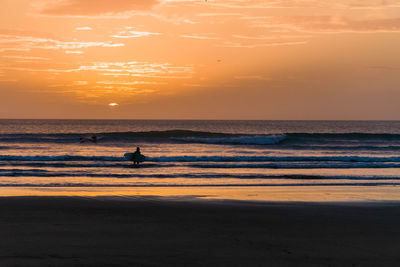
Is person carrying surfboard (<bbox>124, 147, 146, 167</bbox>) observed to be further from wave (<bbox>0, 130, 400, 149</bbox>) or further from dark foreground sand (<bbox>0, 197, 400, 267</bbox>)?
wave (<bbox>0, 130, 400, 149</bbox>)

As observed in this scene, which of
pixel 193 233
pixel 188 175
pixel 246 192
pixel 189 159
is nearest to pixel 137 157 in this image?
pixel 188 175

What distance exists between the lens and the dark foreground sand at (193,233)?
287 inches

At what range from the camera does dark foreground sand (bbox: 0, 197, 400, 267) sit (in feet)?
23.9

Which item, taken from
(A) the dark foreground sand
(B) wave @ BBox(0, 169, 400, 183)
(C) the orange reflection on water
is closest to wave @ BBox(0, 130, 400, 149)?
(B) wave @ BBox(0, 169, 400, 183)

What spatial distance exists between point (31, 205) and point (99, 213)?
6.72ft

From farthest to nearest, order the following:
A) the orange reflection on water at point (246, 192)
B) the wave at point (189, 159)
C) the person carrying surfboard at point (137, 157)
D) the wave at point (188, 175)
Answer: the wave at point (189, 159) → the person carrying surfboard at point (137, 157) → the wave at point (188, 175) → the orange reflection on water at point (246, 192)

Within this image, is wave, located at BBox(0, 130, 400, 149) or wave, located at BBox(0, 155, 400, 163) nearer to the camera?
wave, located at BBox(0, 155, 400, 163)

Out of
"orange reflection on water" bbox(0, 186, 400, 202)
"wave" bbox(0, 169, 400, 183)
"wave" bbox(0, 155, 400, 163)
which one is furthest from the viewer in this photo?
"wave" bbox(0, 155, 400, 163)

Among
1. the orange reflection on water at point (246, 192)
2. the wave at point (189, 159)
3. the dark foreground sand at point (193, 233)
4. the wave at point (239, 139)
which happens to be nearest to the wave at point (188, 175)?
the orange reflection on water at point (246, 192)

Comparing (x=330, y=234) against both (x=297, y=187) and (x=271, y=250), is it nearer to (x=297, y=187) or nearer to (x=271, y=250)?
(x=271, y=250)

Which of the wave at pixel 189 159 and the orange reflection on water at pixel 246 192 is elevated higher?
the wave at pixel 189 159

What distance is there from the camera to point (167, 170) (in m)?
23.8

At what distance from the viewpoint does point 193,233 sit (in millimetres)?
9055

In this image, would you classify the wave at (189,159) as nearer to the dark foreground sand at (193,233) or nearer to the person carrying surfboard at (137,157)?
the person carrying surfboard at (137,157)
